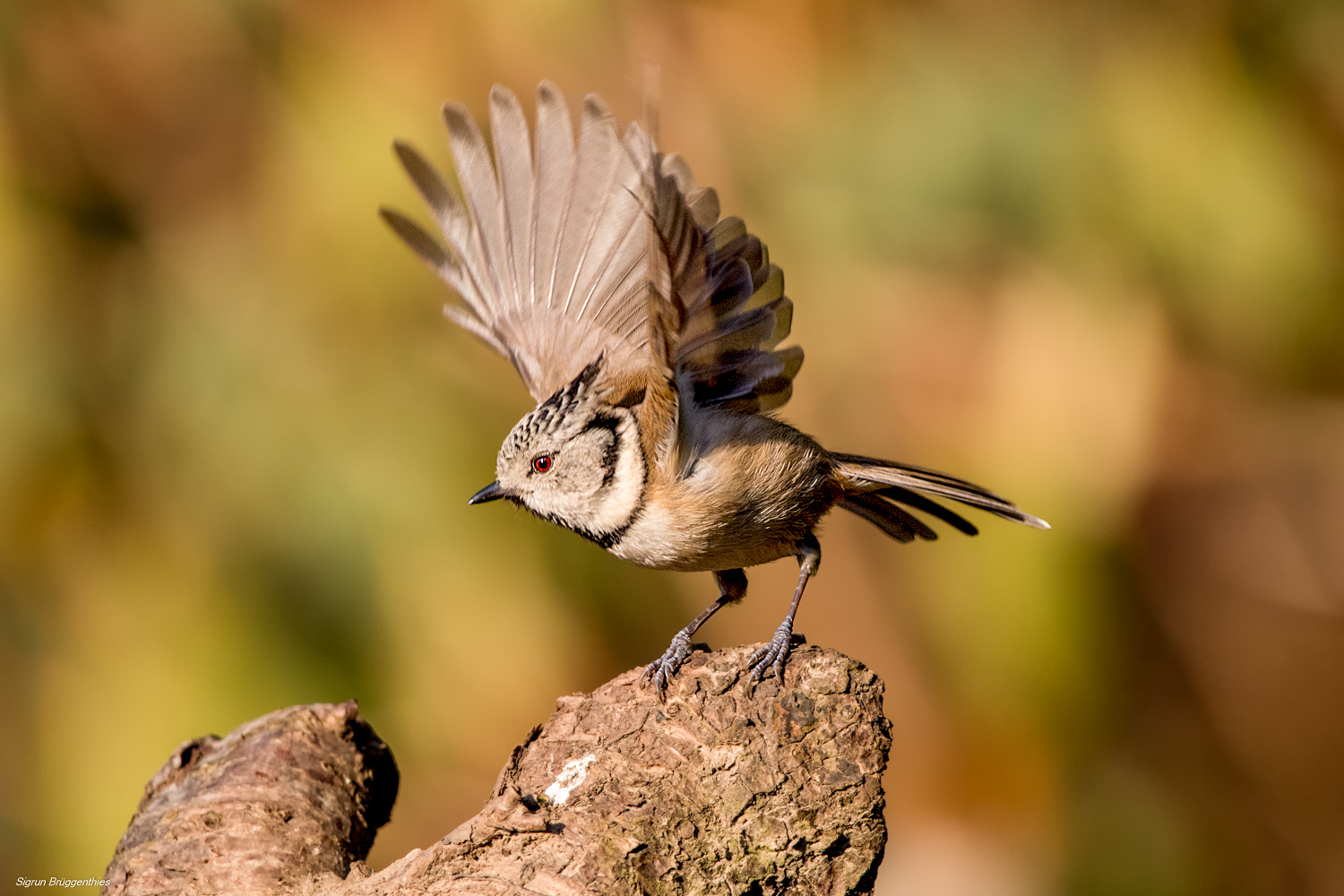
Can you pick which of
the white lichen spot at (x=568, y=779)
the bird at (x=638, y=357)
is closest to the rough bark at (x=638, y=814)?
the white lichen spot at (x=568, y=779)

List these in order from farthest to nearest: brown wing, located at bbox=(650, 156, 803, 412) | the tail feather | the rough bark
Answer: the tail feather
brown wing, located at bbox=(650, 156, 803, 412)
the rough bark

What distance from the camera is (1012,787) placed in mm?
5020

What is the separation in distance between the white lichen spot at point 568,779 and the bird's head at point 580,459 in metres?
0.81

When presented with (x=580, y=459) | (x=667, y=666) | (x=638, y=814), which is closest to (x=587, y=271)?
(x=580, y=459)

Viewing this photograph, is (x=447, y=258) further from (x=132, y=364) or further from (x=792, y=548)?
(x=132, y=364)

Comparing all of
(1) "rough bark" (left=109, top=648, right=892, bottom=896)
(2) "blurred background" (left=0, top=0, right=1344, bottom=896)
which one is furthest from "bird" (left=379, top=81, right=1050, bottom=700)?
(2) "blurred background" (left=0, top=0, right=1344, bottom=896)

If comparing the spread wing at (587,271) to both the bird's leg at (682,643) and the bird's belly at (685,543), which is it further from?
the bird's leg at (682,643)

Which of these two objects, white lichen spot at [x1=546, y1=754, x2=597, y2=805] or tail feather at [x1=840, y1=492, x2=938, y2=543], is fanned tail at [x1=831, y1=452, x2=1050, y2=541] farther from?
white lichen spot at [x1=546, y1=754, x2=597, y2=805]

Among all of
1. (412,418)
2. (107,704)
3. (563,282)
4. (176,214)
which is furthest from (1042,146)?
(107,704)

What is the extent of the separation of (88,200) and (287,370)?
1195mm

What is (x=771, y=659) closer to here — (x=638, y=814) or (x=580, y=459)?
(x=638, y=814)

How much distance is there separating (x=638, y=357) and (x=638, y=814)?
57.5 inches

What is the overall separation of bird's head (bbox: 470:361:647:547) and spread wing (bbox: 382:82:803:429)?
3.9 inches

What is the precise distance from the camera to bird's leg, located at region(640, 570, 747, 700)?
2.45 meters
